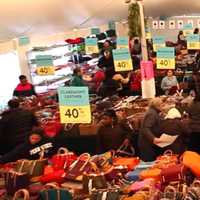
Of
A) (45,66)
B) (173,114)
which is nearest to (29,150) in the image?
(173,114)

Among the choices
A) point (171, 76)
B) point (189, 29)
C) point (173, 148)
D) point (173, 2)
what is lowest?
point (173, 148)

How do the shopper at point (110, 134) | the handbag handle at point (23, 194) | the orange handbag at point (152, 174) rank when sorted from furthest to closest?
the shopper at point (110, 134)
the orange handbag at point (152, 174)
the handbag handle at point (23, 194)

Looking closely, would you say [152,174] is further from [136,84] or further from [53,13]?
[53,13]

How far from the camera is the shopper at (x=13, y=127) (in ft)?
20.0

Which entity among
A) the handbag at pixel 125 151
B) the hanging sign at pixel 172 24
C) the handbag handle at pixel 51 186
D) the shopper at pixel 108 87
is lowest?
the handbag at pixel 125 151

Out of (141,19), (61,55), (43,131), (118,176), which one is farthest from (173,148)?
(61,55)

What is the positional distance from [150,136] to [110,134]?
0.49 metres

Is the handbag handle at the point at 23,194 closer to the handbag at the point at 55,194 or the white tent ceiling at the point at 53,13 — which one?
the handbag at the point at 55,194

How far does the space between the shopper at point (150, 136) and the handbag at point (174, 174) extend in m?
1.52

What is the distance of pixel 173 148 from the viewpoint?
5375mm

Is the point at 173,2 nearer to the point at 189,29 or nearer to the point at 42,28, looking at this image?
the point at 189,29

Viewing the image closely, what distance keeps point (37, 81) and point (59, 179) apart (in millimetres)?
7155

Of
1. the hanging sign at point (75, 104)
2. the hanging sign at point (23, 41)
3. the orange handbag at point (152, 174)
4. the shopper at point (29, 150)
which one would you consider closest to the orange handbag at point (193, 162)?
the orange handbag at point (152, 174)

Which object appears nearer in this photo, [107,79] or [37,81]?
[107,79]
